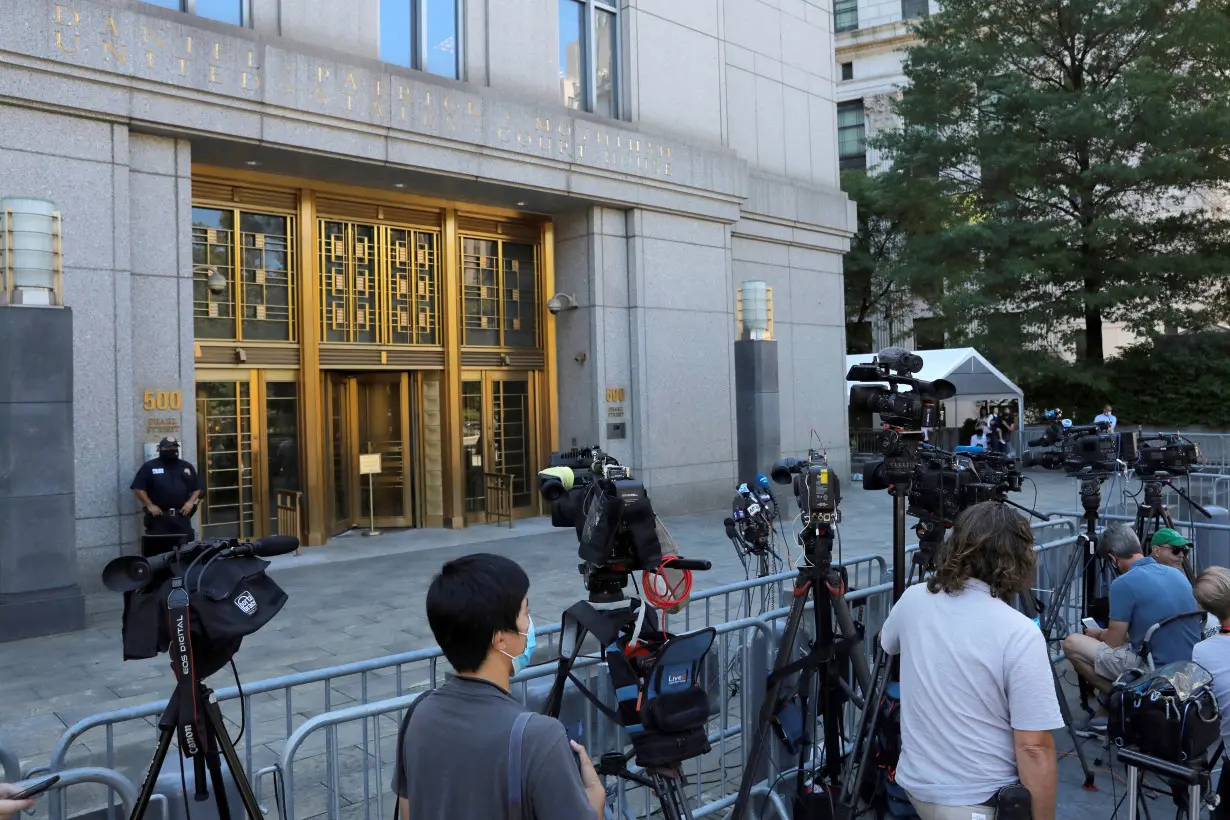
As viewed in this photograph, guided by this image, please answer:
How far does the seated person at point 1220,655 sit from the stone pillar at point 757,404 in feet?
36.7

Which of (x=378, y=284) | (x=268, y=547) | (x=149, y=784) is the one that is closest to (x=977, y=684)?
(x=268, y=547)

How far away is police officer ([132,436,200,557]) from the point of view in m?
9.74

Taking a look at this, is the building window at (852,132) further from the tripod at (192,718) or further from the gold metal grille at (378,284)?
the tripod at (192,718)

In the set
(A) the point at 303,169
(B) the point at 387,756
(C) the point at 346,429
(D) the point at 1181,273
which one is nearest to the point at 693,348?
(C) the point at 346,429

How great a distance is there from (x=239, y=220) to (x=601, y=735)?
34.8ft

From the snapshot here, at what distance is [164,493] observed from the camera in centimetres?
979

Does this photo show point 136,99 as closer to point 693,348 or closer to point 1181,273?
point 693,348

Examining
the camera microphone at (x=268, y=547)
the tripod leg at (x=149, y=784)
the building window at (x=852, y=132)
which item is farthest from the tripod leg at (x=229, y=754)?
the building window at (x=852, y=132)

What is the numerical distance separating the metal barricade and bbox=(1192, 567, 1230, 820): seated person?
1879 millimetres

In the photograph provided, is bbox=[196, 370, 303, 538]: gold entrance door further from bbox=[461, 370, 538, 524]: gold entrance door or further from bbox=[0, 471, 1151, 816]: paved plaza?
bbox=[461, 370, 538, 524]: gold entrance door

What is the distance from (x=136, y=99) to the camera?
34.1 ft

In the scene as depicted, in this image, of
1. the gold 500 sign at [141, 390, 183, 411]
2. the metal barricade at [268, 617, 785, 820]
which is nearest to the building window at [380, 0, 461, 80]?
the gold 500 sign at [141, 390, 183, 411]

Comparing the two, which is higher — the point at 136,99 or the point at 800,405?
the point at 136,99

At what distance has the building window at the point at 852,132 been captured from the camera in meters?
40.3
